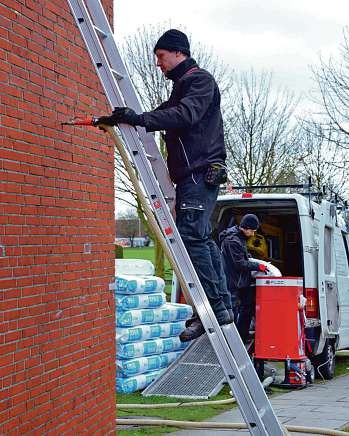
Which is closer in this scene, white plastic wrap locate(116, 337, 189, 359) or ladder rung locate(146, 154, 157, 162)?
ladder rung locate(146, 154, 157, 162)

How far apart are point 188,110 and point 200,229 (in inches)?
30.4

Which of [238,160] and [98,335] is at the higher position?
[238,160]

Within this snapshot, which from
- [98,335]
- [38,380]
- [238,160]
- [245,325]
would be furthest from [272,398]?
[238,160]

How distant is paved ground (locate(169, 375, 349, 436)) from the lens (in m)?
8.70

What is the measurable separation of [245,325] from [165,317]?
1111mm

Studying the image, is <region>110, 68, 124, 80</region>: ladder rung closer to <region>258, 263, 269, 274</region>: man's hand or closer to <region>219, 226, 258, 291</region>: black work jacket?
<region>219, 226, 258, 291</region>: black work jacket

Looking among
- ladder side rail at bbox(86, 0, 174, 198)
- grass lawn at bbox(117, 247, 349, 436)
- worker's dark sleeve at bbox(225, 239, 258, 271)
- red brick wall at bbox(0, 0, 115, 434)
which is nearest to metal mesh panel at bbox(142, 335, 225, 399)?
grass lawn at bbox(117, 247, 349, 436)

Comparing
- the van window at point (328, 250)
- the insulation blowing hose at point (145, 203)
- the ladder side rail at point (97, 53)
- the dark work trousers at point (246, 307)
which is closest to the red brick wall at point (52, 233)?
the ladder side rail at point (97, 53)

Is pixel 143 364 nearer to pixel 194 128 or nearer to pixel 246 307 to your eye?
pixel 246 307

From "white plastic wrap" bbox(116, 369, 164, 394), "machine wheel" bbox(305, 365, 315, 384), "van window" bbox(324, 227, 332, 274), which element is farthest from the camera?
"van window" bbox(324, 227, 332, 274)

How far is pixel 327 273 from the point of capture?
41.8 feet

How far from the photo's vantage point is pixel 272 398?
1059 cm

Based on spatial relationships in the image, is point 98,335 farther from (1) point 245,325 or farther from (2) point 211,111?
(1) point 245,325

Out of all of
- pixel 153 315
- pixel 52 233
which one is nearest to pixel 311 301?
pixel 153 315
